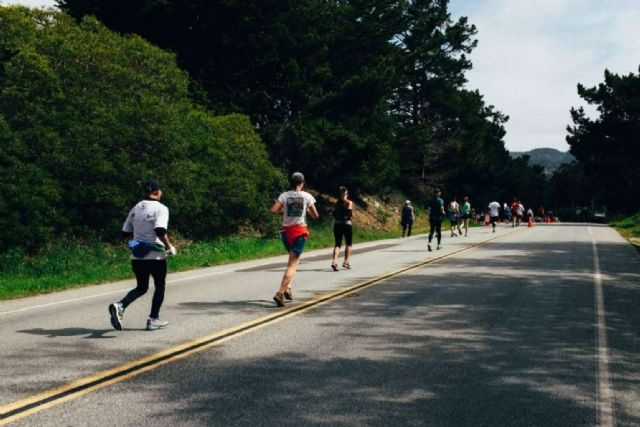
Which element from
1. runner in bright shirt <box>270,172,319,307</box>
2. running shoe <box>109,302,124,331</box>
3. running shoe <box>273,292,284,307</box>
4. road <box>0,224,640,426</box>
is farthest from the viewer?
runner in bright shirt <box>270,172,319,307</box>

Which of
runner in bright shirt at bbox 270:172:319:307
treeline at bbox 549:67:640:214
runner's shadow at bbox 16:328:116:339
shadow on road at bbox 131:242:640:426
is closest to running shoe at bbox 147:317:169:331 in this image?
runner's shadow at bbox 16:328:116:339

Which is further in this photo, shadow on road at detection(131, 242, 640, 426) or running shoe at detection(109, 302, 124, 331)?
running shoe at detection(109, 302, 124, 331)

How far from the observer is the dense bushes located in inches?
698

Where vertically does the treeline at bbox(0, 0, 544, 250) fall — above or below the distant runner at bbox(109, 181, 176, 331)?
above

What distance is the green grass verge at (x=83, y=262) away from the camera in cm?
1296

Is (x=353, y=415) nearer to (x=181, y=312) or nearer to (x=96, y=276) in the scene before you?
(x=181, y=312)

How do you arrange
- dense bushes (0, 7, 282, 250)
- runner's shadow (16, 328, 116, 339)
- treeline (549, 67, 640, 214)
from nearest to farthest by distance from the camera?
runner's shadow (16, 328, 116, 339) < dense bushes (0, 7, 282, 250) < treeline (549, 67, 640, 214)

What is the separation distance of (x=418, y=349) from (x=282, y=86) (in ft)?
91.7

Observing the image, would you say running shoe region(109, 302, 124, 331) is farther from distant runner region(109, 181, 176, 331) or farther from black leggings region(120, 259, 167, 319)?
black leggings region(120, 259, 167, 319)

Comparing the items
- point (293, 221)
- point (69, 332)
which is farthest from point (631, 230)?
point (69, 332)

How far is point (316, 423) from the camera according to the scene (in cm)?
439

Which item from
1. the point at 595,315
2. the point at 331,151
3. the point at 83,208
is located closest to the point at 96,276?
the point at 83,208

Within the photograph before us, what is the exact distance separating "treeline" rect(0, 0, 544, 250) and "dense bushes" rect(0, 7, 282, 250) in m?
0.05

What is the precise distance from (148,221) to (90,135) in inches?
522
